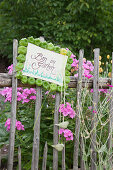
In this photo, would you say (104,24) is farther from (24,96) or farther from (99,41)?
(24,96)

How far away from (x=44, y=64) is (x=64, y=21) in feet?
14.2

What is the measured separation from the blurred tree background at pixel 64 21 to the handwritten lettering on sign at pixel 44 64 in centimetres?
381

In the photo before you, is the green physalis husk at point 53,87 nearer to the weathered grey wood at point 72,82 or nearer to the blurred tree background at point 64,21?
the weathered grey wood at point 72,82

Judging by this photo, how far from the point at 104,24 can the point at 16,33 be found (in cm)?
270

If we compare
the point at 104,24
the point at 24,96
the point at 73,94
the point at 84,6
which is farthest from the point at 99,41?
the point at 24,96

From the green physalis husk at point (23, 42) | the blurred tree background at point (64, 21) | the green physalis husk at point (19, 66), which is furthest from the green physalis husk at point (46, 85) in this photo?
the blurred tree background at point (64, 21)

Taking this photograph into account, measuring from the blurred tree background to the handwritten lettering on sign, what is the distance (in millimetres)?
3814

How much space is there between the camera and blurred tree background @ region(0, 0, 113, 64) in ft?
18.6

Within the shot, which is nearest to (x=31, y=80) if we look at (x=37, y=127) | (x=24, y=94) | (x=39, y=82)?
(x=39, y=82)

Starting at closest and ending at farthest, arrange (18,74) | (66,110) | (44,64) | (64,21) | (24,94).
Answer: (18,74) → (44,64) → (66,110) → (24,94) → (64,21)

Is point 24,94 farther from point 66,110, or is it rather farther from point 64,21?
point 64,21

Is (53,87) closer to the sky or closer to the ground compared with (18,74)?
closer to the ground

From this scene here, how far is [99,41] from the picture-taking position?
6.40m

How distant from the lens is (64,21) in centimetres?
586
